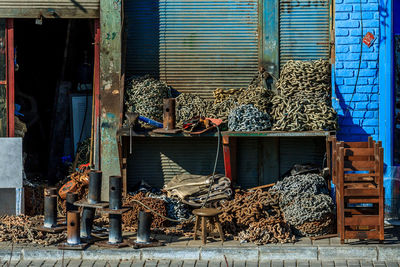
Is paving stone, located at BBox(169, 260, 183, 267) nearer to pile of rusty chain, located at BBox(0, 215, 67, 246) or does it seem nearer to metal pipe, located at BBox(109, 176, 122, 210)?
metal pipe, located at BBox(109, 176, 122, 210)

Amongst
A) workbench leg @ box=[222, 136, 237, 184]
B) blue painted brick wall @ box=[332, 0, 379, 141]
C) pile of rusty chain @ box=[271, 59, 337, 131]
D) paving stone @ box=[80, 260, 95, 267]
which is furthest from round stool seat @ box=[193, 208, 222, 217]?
blue painted brick wall @ box=[332, 0, 379, 141]

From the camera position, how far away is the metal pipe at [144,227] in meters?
9.58

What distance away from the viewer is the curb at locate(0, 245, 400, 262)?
9422mm

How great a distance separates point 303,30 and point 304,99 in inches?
51.1

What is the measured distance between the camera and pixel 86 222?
984 centimetres

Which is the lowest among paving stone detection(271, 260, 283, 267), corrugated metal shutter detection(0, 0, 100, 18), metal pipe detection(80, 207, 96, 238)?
paving stone detection(271, 260, 283, 267)

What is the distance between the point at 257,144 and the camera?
1152cm

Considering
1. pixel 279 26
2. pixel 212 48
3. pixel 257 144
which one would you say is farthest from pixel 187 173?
pixel 279 26

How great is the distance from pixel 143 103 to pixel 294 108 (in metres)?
2.40

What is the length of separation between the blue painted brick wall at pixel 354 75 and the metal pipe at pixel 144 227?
347cm

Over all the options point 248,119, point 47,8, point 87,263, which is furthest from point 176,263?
point 47,8

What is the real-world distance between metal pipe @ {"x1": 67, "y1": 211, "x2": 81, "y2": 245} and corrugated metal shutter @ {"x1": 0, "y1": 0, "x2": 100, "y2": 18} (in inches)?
139

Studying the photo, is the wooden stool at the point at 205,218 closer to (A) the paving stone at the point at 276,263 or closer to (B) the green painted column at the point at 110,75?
(A) the paving stone at the point at 276,263

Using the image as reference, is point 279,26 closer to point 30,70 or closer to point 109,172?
point 109,172
